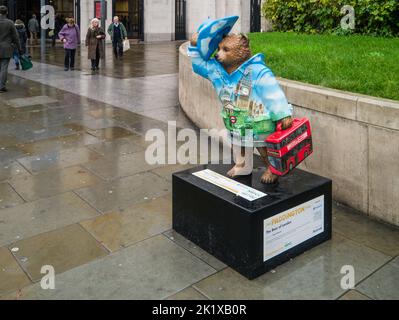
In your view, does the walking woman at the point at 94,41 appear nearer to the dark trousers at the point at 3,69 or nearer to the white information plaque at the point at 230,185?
the dark trousers at the point at 3,69

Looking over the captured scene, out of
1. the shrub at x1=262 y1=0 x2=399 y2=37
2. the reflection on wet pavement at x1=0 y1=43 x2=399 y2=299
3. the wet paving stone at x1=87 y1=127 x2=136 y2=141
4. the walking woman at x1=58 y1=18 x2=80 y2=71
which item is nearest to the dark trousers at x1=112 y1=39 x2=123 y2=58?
the walking woman at x1=58 y1=18 x2=80 y2=71

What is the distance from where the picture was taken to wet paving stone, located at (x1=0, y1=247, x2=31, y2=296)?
12.0 ft

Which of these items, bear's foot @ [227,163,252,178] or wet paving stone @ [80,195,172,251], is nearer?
bear's foot @ [227,163,252,178]

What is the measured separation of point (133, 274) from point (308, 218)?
1576 millimetres

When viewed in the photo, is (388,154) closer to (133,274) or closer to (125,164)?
(133,274)

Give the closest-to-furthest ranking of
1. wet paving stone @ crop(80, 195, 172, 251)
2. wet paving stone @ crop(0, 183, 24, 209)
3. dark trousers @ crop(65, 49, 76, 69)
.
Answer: wet paving stone @ crop(80, 195, 172, 251) → wet paving stone @ crop(0, 183, 24, 209) → dark trousers @ crop(65, 49, 76, 69)

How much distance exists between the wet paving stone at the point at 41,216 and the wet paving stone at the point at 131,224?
24cm

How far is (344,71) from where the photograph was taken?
21.2 ft

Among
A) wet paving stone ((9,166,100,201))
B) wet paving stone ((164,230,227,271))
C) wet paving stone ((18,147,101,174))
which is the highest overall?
wet paving stone ((18,147,101,174))

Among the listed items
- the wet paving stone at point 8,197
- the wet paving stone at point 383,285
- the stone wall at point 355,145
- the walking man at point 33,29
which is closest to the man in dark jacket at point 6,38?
the wet paving stone at point 8,197

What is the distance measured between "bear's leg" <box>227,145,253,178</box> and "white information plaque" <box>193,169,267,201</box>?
0.11m

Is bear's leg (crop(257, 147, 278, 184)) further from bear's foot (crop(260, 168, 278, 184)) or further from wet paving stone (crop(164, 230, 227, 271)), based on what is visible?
wet paving stone (crop(164, 230, 227, 271))

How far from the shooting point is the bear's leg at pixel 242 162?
4270mm

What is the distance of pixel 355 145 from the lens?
16.2ft
